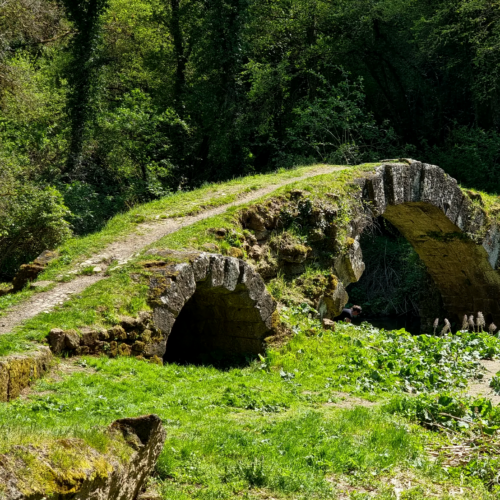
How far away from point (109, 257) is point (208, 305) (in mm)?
1529

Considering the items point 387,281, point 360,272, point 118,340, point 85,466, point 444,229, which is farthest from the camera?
point 387,281

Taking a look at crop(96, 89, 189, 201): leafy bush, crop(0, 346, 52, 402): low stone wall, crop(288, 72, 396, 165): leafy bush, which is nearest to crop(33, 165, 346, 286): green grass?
crop(0, 346, 52, 402): low stone wall

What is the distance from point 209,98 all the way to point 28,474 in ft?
68.7

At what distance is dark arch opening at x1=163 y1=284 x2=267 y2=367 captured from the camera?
941cm

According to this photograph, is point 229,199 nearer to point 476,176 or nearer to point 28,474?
point 28,474

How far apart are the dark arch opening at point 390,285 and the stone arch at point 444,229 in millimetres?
1866

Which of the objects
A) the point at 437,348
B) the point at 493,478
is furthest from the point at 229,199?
the point at 493,478

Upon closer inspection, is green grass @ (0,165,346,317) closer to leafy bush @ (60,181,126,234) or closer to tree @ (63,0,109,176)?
leafy bush @ (60,181,126,234)

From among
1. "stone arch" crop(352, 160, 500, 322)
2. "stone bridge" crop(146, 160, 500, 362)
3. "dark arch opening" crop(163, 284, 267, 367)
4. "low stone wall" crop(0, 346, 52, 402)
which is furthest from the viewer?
"stone arch" crop(352, 160, 500, 322)

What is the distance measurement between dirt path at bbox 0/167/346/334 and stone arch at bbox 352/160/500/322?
2.44 metres

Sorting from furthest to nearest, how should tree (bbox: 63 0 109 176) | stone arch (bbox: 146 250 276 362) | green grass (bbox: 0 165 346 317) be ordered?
tree (bbox: 63 0 109 176) < green grass (bbox: 0 165 346 317) < stone arch (bbox: 146 250 276 362)

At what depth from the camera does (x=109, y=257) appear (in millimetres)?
9242

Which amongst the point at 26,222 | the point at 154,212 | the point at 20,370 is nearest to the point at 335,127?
the point at 26,222

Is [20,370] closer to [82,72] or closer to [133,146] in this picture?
[133,146]
